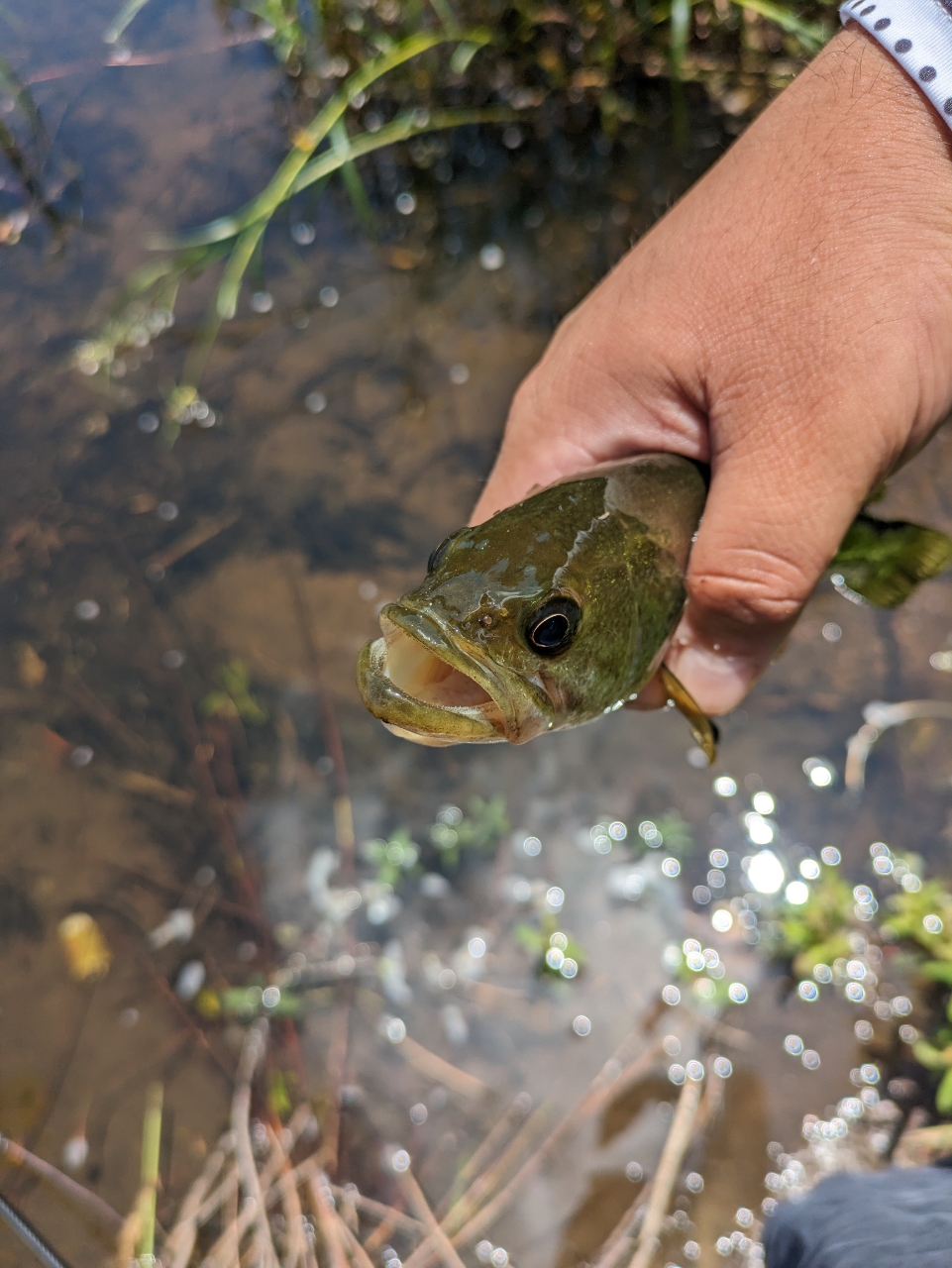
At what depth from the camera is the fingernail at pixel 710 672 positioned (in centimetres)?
237

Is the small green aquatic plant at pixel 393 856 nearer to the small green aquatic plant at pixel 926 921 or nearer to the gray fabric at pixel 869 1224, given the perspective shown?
the gray fabric at pixel 869 1224

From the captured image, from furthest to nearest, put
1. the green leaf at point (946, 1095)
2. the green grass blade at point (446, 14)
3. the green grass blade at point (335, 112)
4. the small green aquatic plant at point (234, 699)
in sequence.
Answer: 1. the green grass blade at point (446, 14)
2. the green grass blade at point (335, 112)
3. the small green aquatic plant at point (234, 699)
4. the green leaf at point (946, 1095)

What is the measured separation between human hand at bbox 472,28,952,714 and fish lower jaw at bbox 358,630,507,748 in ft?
2.51

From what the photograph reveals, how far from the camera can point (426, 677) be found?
1.85 m

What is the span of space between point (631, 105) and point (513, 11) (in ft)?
3.15

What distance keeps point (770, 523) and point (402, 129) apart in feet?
14.8

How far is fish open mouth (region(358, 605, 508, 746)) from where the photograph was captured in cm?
160

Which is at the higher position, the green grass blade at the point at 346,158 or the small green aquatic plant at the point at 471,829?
the green grass blade at the point at 346,158

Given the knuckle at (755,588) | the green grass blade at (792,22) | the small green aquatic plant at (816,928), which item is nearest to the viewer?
the knuckle at (755,588)

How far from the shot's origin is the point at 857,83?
1916mm

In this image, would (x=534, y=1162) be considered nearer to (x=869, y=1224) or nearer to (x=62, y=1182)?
(x=869, y=1224)

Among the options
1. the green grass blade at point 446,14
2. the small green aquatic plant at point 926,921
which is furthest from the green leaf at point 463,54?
the small green aquatic plant at point 926,921

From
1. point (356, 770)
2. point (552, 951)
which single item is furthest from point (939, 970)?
point (356, 770)

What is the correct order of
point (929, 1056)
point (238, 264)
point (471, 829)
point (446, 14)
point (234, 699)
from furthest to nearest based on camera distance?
point (238, 264), point (446, 14), point (234, 699), point (471, 829), point (929, 1056)
